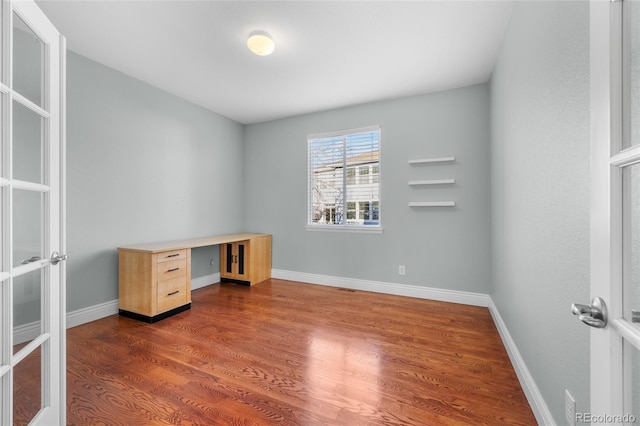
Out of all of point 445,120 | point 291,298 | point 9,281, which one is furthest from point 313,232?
point 9,281

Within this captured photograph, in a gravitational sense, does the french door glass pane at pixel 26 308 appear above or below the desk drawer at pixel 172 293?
above

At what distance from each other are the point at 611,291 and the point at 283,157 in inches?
162

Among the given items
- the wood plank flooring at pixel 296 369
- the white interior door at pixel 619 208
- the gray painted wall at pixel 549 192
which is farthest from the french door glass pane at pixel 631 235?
the wood plank flooring at pixel 296 369

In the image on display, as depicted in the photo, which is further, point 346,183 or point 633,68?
point 346,183

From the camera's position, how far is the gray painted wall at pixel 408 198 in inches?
125

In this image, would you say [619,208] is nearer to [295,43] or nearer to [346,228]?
[295,43]

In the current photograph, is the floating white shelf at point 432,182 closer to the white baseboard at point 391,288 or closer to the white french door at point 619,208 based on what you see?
the white baseboard at point 391,288

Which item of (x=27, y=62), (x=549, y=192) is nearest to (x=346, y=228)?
(x=549, y=192)

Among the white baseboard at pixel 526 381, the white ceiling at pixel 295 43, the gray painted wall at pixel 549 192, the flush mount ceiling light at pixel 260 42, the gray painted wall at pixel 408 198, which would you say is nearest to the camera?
the gray painted wall at pixel 549 192

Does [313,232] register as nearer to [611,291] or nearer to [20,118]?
[20,118]

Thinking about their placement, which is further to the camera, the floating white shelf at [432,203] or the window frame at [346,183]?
the window frame at [346,183]

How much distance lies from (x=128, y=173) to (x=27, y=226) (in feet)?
7.10

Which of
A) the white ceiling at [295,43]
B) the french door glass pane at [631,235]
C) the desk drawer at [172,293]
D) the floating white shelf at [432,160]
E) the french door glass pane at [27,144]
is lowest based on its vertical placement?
the desk drawer at [172,293]

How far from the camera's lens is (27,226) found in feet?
3.81
